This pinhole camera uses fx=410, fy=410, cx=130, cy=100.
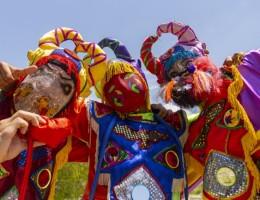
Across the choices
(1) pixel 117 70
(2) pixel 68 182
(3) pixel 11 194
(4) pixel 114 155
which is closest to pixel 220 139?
(4) pixel 114 155

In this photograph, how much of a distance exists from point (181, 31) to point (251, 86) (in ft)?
3.13

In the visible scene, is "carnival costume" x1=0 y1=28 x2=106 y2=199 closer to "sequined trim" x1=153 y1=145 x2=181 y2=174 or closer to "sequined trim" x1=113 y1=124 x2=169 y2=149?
"sequined trim" x1=113 y1=124 x2=169 y2=149

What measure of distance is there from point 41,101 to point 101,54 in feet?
1.98

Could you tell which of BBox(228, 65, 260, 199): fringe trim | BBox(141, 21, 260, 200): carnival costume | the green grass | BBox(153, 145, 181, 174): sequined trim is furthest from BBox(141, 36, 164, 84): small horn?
the green grass

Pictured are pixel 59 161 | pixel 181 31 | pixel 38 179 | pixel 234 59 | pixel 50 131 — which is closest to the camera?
pixel 50 131

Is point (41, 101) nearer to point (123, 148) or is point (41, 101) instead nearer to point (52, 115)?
point (52, 115)

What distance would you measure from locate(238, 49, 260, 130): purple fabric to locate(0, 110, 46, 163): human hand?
121cm

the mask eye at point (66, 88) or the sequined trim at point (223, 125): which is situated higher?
the mask eye at point (66, 88)

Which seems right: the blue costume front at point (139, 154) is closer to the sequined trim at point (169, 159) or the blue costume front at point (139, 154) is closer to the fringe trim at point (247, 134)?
the sequined trim at point (169, 159)

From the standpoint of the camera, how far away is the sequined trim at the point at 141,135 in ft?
8.62

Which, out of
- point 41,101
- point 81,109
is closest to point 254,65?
point 81,109

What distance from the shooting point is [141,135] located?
8.70 feet

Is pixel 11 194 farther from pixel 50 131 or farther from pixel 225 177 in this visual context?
pixel 225 177

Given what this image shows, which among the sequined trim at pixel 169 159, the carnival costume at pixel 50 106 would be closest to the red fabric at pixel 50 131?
the carnival costume at pixel 50 106
